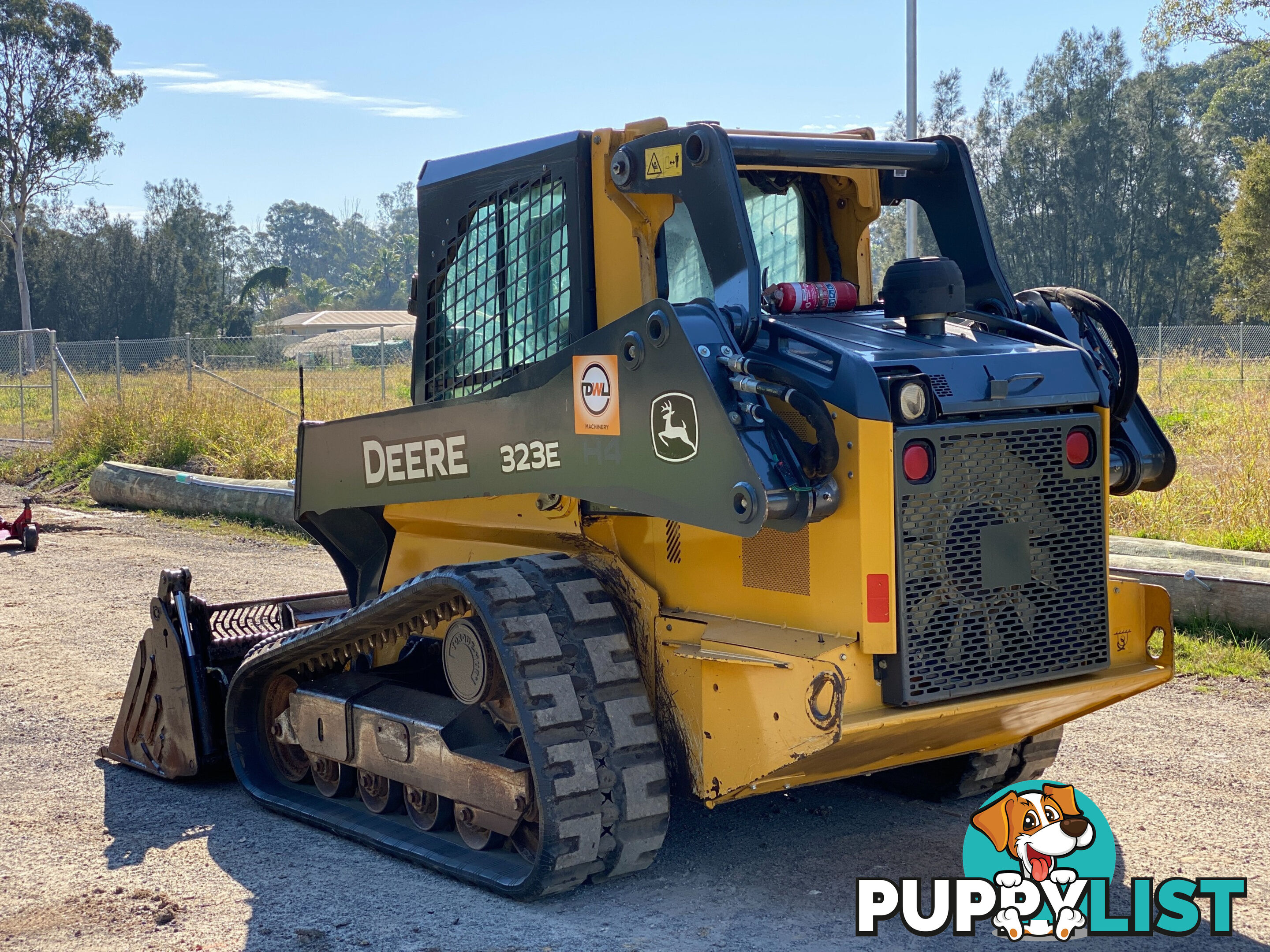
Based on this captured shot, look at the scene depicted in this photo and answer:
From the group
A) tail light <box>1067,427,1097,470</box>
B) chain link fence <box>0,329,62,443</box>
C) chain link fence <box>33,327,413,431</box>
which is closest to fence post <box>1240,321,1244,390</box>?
chain link fence <box>33,327,413,431</box>

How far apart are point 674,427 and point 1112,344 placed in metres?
1.90

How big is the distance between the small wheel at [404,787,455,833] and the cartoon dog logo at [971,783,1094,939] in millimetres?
1948

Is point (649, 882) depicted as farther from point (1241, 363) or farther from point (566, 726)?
point (1241, 363)

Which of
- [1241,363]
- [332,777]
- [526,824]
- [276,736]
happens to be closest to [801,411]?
[526,824]

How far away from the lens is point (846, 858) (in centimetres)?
476

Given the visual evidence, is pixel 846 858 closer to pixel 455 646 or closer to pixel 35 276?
pixel 455 646

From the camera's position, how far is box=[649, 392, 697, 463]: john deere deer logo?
4.00 meters

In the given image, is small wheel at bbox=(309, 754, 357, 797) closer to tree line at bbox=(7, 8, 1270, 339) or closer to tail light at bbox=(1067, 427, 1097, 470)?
tail light at bbox=(1067, 427, 1097, 470)

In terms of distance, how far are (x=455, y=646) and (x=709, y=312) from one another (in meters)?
1.57

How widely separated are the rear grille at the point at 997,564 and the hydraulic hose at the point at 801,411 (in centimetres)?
20

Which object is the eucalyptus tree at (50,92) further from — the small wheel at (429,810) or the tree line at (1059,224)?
the small wheel at (429,810)

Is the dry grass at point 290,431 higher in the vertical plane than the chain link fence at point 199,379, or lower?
lower

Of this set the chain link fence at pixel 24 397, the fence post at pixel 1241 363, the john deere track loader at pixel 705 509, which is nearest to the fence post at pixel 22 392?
the chain link fence at pixel 24 397

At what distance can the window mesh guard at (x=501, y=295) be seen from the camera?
492cm
